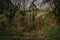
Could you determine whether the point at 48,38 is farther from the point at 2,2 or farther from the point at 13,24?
the point at 2,2

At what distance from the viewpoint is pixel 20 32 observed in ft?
22.9

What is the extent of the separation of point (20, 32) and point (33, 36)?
553mm

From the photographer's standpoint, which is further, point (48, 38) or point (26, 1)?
point (26, 1)

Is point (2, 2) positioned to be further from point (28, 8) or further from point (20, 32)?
point (20, 32)

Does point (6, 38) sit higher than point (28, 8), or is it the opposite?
point (28, 8)

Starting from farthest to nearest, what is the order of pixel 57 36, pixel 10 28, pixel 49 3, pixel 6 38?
pixel 49 3, pixel 10 28, pixel 6 38, pixel 57 36

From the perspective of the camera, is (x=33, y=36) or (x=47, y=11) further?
(x=47, y=11)

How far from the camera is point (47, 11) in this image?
24.8ft

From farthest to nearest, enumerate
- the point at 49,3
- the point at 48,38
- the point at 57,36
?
the point at 49,3, the point at 48,38, the point at 57,36

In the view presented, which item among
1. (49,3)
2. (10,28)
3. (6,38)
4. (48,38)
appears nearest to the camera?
(48,38)

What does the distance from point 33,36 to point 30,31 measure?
0.42 m

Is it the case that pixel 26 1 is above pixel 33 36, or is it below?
above

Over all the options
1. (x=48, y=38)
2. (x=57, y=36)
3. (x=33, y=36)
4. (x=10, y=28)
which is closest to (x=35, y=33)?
(x=33, y=36)

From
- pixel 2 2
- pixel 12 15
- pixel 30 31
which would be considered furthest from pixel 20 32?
pixel 2 2
